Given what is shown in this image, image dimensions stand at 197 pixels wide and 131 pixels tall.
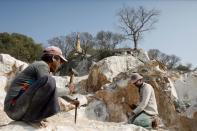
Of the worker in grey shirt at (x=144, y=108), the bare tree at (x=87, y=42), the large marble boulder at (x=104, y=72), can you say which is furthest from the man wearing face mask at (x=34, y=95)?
the bare tree at (x=87, y=42)

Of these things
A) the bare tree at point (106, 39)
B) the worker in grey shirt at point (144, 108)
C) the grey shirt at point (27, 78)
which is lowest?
the worker in grey shirt at point (144, 108)

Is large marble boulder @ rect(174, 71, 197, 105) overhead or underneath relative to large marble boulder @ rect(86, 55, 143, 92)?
underneath

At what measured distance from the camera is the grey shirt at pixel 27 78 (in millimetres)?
4688

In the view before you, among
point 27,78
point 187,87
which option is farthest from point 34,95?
point 187,87

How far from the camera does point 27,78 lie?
4.78 m

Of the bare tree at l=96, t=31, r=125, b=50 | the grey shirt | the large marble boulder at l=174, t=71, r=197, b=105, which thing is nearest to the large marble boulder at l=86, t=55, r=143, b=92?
the large marble boulder at l=174, t=71, r=197, b=105

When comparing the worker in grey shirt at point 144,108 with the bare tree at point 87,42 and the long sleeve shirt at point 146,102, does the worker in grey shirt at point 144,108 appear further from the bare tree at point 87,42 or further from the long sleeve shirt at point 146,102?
the bare tree at point 87,42

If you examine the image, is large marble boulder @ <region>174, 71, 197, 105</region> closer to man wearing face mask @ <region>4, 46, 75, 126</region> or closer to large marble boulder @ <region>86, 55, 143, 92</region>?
large marble boulder @ <region>86, 55, 143, 92</region>

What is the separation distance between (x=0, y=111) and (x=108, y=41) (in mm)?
37992

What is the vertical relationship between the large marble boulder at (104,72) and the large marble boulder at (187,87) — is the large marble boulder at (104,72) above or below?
above

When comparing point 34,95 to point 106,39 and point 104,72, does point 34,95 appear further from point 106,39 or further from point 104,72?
point 106,39

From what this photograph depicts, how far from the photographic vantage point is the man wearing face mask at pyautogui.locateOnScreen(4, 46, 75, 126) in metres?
4.52

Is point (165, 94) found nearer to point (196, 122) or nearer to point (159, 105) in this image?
point (159, 105)

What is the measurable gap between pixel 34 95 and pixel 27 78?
0.33 meters
